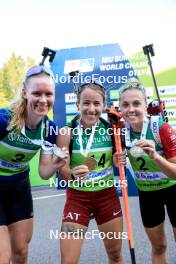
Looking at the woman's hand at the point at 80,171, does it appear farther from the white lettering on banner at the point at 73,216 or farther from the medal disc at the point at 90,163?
the white lettering on banner at the point at 73,216

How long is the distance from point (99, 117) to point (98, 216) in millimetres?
835

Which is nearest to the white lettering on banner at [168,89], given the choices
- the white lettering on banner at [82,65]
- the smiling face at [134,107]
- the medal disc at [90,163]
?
the white lettering on banner at [82,65]

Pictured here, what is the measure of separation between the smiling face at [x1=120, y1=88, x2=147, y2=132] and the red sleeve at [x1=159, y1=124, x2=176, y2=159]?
0.67 feet

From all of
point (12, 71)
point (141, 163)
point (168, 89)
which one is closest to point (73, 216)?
point (141, 163)

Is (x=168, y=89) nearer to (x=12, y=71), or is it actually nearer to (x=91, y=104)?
(x=91, y=104)

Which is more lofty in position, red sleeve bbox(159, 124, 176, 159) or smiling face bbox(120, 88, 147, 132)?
smiling face bbox(120, 88, 147, 132)

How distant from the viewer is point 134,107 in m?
3.04

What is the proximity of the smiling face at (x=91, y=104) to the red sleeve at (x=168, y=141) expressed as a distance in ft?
1.75

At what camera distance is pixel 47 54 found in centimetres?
371

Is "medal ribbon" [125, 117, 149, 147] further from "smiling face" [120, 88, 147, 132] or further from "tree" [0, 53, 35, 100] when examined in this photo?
"tree" [0, 53, 35, 100]

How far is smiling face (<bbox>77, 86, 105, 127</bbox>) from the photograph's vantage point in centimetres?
302

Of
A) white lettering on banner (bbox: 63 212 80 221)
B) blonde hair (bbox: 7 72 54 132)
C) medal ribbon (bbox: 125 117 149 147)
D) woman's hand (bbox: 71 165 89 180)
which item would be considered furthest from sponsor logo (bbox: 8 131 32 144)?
medal ribbon (bbox: 125 117 149 147)

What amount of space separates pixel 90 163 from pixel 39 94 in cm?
69

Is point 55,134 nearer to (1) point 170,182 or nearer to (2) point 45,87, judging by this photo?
(2) point 45,87
